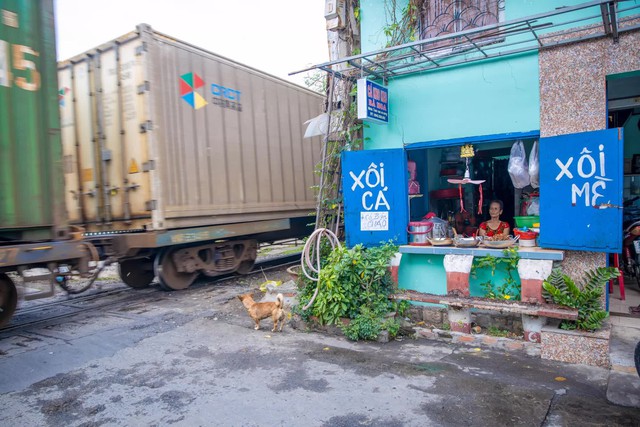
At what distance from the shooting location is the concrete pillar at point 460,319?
486cm

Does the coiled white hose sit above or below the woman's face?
below

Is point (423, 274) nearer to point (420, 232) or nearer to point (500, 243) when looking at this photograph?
point (420, 232)

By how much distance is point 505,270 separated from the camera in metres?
4.95

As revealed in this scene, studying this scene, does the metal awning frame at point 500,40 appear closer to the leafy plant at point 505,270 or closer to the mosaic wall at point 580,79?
the mosaic wall at point 580,79

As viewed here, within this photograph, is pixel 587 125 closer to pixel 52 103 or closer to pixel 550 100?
pixel 550 100

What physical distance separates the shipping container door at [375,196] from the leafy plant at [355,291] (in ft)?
1.39

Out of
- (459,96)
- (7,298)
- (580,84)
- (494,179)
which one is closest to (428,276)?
(459,96)

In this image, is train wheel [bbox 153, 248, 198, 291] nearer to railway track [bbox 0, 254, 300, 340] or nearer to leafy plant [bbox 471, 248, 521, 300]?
railway track [bbox 0, 254, 300, 340]

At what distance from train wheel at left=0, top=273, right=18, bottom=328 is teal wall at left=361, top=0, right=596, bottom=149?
5017 millimetres

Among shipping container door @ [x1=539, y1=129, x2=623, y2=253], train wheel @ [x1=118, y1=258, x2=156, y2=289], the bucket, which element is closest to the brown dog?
the bucket

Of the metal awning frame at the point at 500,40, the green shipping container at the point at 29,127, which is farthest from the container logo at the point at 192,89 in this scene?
the metal awning frame at the point at 500,40

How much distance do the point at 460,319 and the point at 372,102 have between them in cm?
277

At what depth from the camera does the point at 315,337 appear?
5.14 meters

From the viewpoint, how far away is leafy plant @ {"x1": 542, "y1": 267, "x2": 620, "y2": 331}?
413cm
